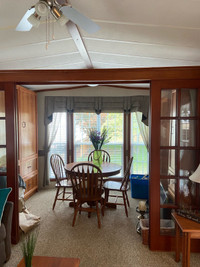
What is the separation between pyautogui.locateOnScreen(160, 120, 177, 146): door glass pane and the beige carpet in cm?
136

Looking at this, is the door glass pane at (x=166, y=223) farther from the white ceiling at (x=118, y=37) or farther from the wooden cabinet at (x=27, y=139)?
the wooden cabinet at (x=27, y=139)

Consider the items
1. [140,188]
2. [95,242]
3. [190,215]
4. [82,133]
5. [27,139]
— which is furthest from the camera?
[82,133]

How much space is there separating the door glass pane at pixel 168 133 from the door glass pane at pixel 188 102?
18 cm

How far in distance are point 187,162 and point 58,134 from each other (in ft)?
10.8

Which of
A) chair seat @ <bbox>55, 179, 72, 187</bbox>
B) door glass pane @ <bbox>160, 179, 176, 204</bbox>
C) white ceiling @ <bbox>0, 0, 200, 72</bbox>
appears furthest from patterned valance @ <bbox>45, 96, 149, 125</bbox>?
door glass pane @ <bbox>160, 179, 176, 204</bbox>

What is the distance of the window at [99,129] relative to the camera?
4902 millimetres

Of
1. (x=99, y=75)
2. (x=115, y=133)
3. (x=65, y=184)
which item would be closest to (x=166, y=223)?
(x=65, y=184)

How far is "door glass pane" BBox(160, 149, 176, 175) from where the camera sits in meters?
2.47

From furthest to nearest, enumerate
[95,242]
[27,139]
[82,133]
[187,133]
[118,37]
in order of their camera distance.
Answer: [82,133] < [27,139] < [95,242] < [187,133] < [118,37]

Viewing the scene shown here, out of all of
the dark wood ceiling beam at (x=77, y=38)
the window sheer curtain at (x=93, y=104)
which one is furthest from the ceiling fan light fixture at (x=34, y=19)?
the window sheer curtain at (x=93, y=104)

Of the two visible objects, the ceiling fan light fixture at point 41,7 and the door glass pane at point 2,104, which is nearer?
the ceiling fan light fixture at point 41,7

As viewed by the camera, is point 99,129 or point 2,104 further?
point 99,129

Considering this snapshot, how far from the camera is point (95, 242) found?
269cm

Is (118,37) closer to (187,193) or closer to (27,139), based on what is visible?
(187,193)
